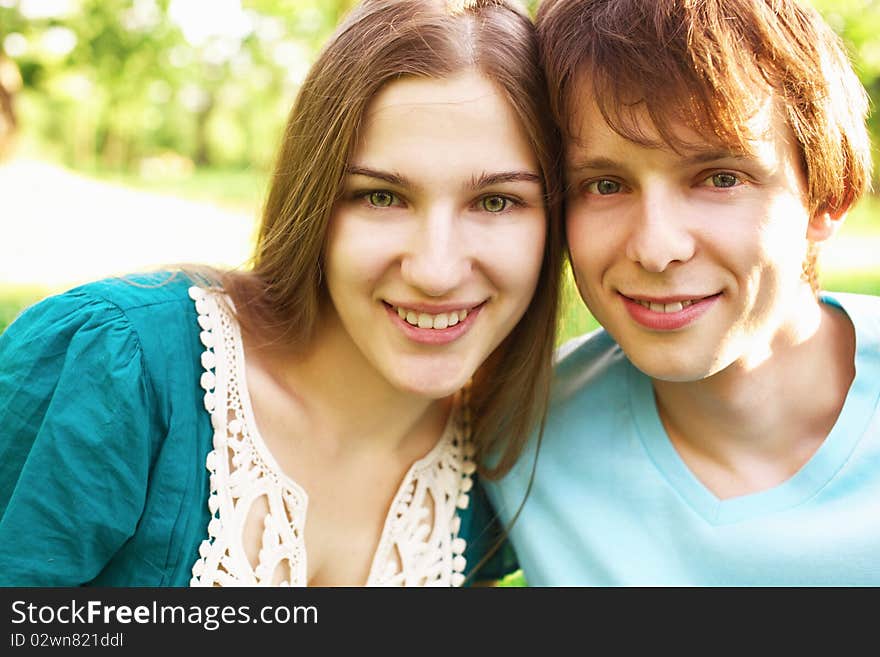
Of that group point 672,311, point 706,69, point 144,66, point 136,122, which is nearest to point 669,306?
point 672,311

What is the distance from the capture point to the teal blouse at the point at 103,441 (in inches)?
85.2

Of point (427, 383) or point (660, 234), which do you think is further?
point (427, 383)

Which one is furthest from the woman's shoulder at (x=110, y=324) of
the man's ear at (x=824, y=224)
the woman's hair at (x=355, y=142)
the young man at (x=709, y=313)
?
the man's ear at (x=824, y=224)

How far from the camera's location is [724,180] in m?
2.29

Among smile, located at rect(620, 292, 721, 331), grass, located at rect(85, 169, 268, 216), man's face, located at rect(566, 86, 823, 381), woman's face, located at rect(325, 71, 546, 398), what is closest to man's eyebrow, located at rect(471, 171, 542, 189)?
woman's face, located at rect(325, 71, 546, 398)

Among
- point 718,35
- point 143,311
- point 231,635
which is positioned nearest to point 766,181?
point 718,35

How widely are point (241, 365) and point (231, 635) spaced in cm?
66

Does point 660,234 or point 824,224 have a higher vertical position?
point 824,224

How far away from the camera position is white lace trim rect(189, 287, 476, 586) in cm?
235

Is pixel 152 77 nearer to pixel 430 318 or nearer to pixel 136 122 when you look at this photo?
pixel 136 122

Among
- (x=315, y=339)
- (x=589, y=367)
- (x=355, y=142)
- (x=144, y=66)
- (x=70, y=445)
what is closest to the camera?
(x=70, y=445)

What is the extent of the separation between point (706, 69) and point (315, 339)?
48.1 inches

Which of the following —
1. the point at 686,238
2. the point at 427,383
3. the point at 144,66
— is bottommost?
the point at 427,383

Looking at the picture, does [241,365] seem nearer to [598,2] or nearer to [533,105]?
[533,105]
